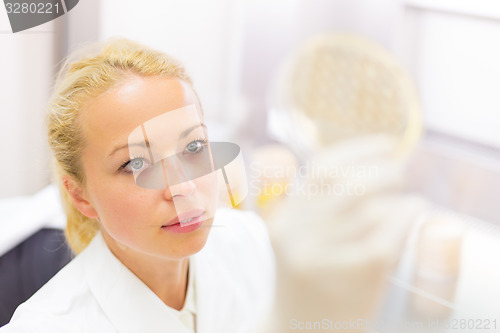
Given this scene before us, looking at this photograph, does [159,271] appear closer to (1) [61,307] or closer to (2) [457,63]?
(1) [61,307]

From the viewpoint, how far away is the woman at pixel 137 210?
372 mm

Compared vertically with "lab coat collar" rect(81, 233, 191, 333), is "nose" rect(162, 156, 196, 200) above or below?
above

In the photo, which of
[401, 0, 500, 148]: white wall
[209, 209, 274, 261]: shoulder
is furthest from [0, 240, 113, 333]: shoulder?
[401, 0, 500, 148]: white wall

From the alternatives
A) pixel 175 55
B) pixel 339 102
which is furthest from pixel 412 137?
pixel 175 55

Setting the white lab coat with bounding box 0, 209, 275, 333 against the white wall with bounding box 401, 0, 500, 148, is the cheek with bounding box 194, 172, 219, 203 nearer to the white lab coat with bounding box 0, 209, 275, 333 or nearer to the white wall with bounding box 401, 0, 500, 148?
the white lab coat with bounding box 0, 209, 275, 333

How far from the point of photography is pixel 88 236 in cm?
43

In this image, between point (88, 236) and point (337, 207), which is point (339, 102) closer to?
point (337, 207)

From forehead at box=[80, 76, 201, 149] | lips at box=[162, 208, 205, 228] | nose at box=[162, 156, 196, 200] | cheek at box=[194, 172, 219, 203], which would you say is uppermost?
forehead at box=[80, 76, 201, 149]

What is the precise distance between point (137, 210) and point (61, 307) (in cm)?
9

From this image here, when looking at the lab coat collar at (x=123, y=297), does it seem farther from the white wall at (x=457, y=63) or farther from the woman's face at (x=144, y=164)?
the white wall at (x=457, y=63)

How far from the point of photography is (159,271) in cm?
41

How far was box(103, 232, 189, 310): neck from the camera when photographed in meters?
0.40

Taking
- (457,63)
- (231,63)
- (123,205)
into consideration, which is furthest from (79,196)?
(457,63)

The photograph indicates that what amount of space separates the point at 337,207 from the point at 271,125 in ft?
0.40
